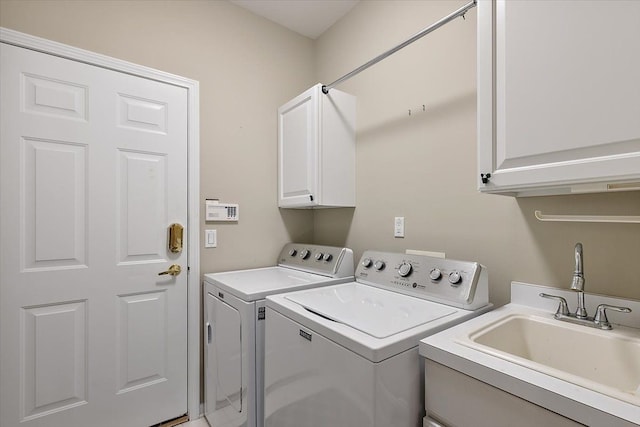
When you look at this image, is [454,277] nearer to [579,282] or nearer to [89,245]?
[579,282]

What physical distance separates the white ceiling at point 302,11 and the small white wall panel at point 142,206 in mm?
1305

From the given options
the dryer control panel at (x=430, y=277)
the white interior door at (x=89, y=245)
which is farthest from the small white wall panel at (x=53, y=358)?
the dryer control panel at (x=430, y=277)

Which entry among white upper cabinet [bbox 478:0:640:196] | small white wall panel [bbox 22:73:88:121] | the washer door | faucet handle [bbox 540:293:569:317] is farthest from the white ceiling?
faucet handle [bbox 540:293:569:317]

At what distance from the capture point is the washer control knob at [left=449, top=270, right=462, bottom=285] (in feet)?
4.19

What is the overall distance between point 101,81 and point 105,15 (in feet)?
1.25

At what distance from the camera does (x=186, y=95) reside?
1.98 meters

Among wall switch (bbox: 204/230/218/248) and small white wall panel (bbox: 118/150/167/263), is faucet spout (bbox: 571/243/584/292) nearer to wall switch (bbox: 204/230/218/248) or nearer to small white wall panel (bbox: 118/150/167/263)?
wall switch (bbox: 204/230/218/248)

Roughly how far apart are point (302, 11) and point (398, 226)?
5.66ft

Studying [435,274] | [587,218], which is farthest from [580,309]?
[435,274]

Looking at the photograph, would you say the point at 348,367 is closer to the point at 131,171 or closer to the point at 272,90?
the point at 131,171

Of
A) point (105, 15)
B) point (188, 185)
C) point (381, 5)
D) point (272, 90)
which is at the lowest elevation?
point (188, 185)

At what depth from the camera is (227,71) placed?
215 centimetres

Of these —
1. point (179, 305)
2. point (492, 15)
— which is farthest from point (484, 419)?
point (179, 305)

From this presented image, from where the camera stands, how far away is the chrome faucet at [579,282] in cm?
102
